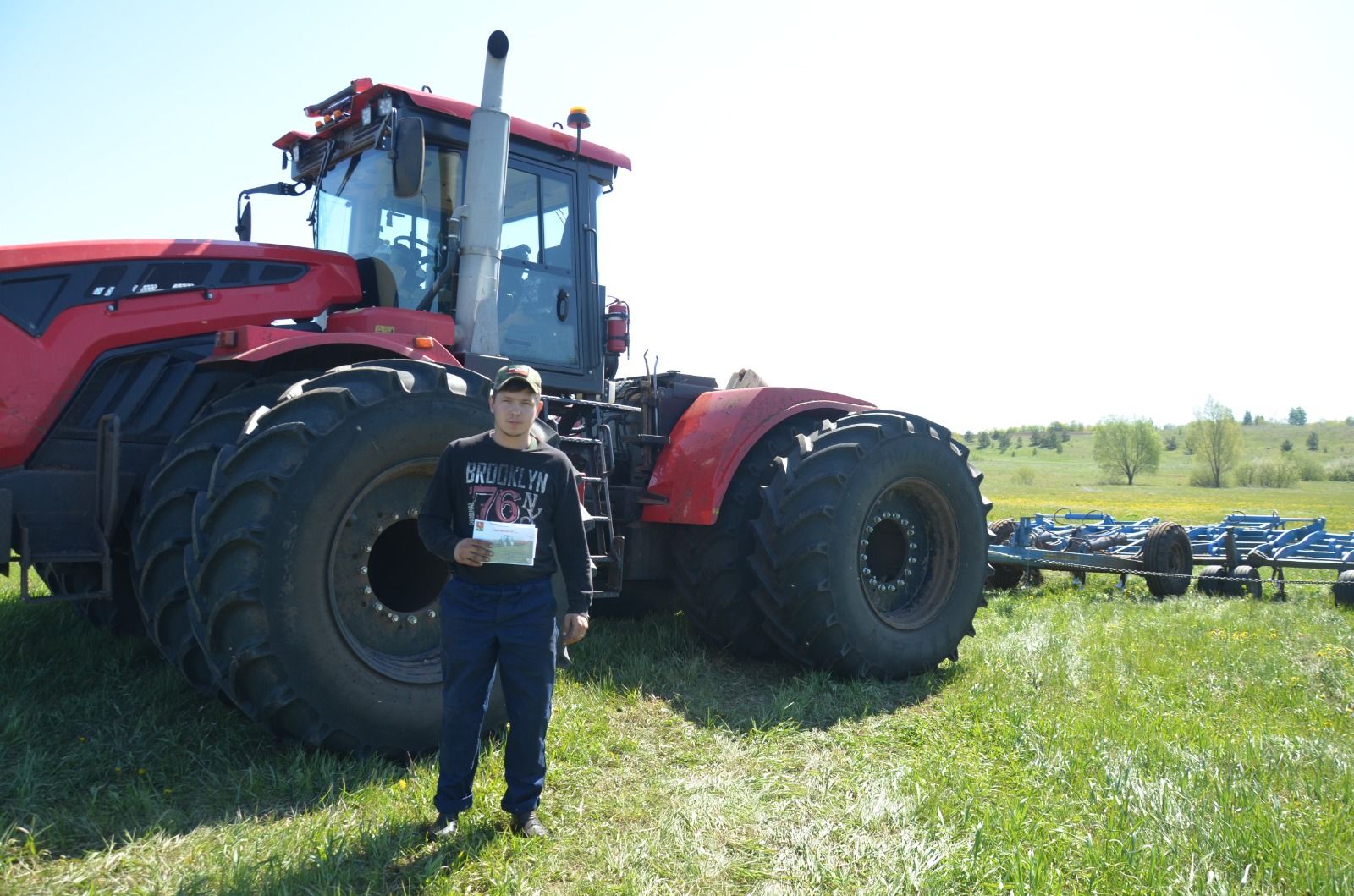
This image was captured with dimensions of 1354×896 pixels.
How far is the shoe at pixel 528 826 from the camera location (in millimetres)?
3326

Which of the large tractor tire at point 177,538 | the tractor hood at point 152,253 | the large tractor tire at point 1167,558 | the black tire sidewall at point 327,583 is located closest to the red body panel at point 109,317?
the tractor hood at point 152,253

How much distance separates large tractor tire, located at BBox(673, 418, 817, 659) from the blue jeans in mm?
2360

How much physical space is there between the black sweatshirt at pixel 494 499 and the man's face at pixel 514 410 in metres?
0.08

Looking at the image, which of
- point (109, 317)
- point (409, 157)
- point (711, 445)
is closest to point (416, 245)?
point (409, 157)

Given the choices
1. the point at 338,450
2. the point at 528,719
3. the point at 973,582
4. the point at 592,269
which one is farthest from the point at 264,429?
the point at 973,582

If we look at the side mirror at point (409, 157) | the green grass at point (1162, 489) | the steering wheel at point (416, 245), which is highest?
the side mirror at point (409, 157)

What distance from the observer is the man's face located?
135 inches

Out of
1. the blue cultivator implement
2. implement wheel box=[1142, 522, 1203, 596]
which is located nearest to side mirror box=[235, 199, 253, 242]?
the blue cultivator implement

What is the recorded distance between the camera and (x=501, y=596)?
11.1 feet

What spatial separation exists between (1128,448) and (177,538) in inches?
3237

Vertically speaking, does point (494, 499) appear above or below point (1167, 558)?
above

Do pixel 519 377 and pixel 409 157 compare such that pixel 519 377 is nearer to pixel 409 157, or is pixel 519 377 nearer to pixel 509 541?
pixel 509 541

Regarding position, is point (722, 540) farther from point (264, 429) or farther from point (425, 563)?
point (264, 429)

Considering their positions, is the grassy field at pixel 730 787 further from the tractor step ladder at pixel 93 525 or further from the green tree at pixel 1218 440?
the green tree at pixel 1218 440
